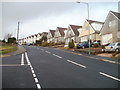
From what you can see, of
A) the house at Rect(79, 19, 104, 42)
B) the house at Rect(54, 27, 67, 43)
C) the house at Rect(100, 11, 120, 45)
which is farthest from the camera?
the house at Rect(54, 27, 67, 43)

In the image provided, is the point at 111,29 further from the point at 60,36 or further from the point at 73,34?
the point at 60,36

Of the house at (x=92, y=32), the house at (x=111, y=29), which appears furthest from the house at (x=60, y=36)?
the house at (x=111, y=29)

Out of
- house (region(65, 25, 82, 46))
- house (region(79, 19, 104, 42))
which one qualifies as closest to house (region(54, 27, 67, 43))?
house (region(65, 25, 82, 46))

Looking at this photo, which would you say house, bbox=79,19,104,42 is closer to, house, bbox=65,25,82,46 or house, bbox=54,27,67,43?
house, bbox=65,25,82,46

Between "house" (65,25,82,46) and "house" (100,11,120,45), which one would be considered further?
"house" (65,25,82,46)

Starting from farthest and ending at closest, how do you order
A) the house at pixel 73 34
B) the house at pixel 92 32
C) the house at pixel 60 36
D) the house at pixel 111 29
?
the house at pixel 60 36 → the house at pixel 73 34 → the house at pixel 92 32 → the house at pixel 111 29

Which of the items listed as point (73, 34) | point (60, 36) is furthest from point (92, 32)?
point (60, 36)

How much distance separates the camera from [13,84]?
585 cm

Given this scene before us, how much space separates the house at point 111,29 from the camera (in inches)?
1094

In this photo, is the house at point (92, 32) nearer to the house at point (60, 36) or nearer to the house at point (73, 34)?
the house at point (73, 34)

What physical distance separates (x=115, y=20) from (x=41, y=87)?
28.5 m

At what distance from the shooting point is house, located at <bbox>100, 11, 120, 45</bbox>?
91.2 ft

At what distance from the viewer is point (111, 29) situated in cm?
2959

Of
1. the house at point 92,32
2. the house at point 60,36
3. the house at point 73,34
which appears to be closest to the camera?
the house at point 92,32
